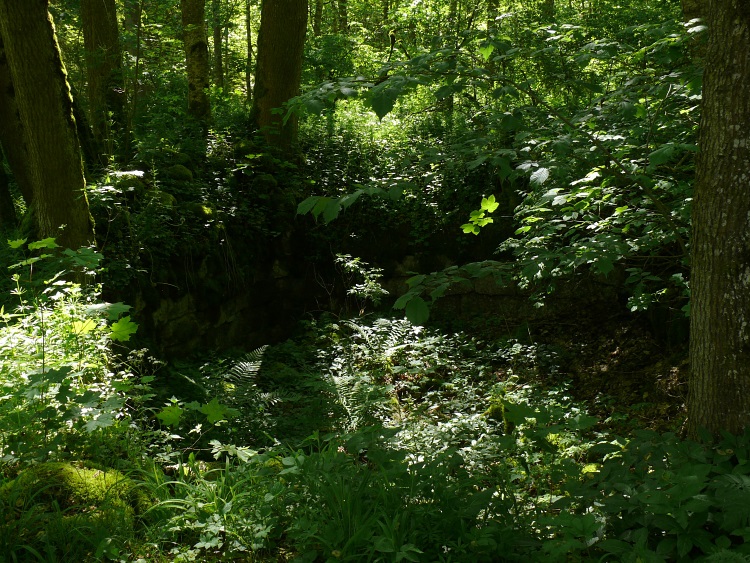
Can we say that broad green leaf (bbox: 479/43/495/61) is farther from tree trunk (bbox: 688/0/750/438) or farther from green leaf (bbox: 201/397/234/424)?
green leaf (bbox: 201/397/234/424)

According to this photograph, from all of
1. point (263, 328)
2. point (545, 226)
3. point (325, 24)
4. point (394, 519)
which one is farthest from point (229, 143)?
point (325, 24)

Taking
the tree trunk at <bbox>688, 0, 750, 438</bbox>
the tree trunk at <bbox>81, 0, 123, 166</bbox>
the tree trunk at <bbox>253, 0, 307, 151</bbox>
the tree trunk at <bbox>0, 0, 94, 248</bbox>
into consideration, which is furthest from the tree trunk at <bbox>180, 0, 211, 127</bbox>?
the tree trunk at <bbox>688, 0, 750, 438</bbox>

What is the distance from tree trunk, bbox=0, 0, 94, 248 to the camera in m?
4.93

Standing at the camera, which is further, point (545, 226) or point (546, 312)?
point (546, 312)

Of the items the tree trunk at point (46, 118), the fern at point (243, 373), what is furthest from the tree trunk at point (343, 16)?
the fern at point (243, 373)

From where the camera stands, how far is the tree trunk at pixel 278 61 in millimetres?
9500

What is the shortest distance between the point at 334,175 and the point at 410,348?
382 cm

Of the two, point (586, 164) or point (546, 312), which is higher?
point (586, 164)

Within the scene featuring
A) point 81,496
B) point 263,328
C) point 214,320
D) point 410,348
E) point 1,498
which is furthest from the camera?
point 263,328

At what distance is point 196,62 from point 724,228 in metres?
9.62

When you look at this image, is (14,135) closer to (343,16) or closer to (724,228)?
(724,228)

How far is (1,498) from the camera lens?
2.64 metres

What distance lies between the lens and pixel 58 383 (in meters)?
3.22

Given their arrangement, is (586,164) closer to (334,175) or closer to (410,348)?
(410,348)
